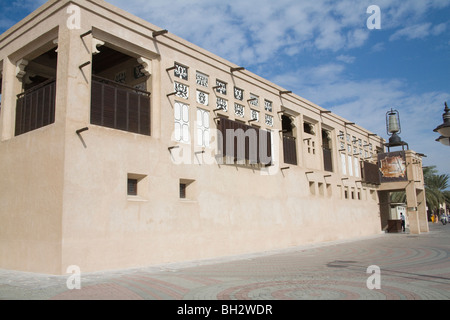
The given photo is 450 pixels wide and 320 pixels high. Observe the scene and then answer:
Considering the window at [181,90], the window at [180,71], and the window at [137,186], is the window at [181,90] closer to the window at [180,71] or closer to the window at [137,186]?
the window at [180,71]

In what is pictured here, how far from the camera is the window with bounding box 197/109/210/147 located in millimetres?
14766

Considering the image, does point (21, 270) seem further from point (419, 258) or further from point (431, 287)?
point (419, 258)

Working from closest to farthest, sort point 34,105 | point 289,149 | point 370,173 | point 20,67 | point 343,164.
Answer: point 34,105 < point 20,67 < point 289,149 < point 343,164 < point 370,173

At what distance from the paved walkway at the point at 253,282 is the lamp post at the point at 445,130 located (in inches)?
111

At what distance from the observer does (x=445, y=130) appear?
25.0ft

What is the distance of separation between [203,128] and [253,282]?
767 centimetres

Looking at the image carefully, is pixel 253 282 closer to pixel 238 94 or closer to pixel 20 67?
pixel 238 94

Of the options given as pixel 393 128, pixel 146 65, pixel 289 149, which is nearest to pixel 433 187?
pixel 393 128

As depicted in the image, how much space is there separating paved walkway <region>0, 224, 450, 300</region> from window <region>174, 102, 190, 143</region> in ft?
14.6

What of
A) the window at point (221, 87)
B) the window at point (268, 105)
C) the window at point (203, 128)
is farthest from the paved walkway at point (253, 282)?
the window at point (268, 105)

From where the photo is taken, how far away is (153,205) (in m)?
12.4

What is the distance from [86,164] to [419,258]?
1059cm
